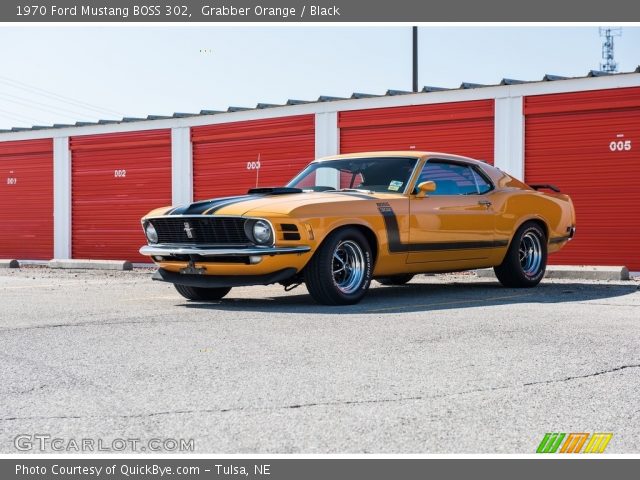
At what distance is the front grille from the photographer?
7.85 m

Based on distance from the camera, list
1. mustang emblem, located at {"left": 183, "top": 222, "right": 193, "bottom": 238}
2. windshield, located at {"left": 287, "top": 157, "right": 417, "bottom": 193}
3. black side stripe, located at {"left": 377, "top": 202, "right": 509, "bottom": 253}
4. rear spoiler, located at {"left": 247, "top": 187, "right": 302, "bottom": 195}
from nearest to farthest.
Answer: mustang emblem, located at {"left": 183, "top": 222, "right": 193, "bottom": 238}, black side stripe, located at {"left": 377, "top": 202, "right": 509, "bottom": 253}, rear spoiler, located at {"left": 247, "top": 187, "right": 302, "bottom": 195}, windshield, located at {"left": 287, "top": 157, "right": 417, "bottom": 193}

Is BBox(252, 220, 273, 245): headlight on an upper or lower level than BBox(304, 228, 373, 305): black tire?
upper

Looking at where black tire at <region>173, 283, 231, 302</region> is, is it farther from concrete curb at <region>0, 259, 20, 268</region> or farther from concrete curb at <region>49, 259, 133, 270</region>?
concrete curb at <region>0, 259, 20, 268</region>

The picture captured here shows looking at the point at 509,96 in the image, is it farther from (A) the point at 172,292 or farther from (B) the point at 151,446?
(B) the point at 151,446

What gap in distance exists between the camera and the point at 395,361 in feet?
16.5

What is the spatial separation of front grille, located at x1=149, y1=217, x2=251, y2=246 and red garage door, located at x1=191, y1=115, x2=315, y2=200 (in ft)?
26.2

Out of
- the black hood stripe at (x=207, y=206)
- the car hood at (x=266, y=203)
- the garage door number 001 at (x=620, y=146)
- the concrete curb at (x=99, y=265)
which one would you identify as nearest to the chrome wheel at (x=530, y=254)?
the car hood at (x=266, y=203)

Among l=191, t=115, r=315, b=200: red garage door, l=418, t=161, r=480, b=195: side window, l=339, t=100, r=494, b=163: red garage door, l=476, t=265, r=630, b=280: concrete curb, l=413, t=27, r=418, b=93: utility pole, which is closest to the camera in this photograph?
l=418, t=161, r=480, b=195: side window

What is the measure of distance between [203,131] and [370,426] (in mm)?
15235

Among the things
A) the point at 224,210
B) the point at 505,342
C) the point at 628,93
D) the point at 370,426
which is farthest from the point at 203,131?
the point at 370,426

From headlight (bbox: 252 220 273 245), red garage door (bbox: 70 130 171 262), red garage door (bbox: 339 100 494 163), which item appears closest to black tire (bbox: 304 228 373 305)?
headlight (bbox: 252 220 273 245)

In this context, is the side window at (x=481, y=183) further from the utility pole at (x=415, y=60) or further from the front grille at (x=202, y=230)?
the utility pole at (x=415, y=60)

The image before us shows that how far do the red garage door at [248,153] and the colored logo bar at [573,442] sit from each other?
13.2 metres

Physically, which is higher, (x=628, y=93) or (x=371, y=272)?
(x=628, y=93)
